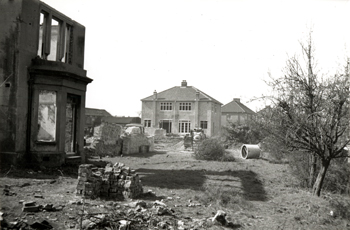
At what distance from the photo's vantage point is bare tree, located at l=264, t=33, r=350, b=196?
995 centimetres

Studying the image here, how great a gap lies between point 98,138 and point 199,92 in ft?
94.2

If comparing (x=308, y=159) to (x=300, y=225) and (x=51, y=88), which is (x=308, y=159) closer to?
(x=300, y=225)

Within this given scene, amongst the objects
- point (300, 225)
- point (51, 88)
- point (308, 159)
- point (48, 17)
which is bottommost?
point (300, 225)

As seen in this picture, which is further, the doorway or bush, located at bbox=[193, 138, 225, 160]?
the doorway

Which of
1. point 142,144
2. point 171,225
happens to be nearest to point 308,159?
point 171,225

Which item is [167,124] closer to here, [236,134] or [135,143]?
[236,134]

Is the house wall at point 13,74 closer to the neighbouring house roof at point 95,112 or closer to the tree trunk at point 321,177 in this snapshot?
the tree trunk at point 321,177

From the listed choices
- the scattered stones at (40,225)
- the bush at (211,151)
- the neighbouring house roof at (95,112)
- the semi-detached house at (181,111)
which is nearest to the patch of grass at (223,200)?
the scattered stones at (40,225)

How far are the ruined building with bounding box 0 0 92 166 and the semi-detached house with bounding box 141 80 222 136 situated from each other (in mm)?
33179

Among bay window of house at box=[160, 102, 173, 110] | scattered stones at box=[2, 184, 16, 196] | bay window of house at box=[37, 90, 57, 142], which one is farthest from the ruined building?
bay window of house at box=[160, 102, 173, 110]

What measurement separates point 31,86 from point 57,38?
323 centimetres

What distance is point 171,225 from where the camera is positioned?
682 centimetres

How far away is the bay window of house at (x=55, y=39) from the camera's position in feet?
46.1

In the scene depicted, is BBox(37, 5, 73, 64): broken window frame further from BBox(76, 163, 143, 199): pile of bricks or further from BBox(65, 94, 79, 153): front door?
BBox(76, 163, 143, 199): pile of bricks
